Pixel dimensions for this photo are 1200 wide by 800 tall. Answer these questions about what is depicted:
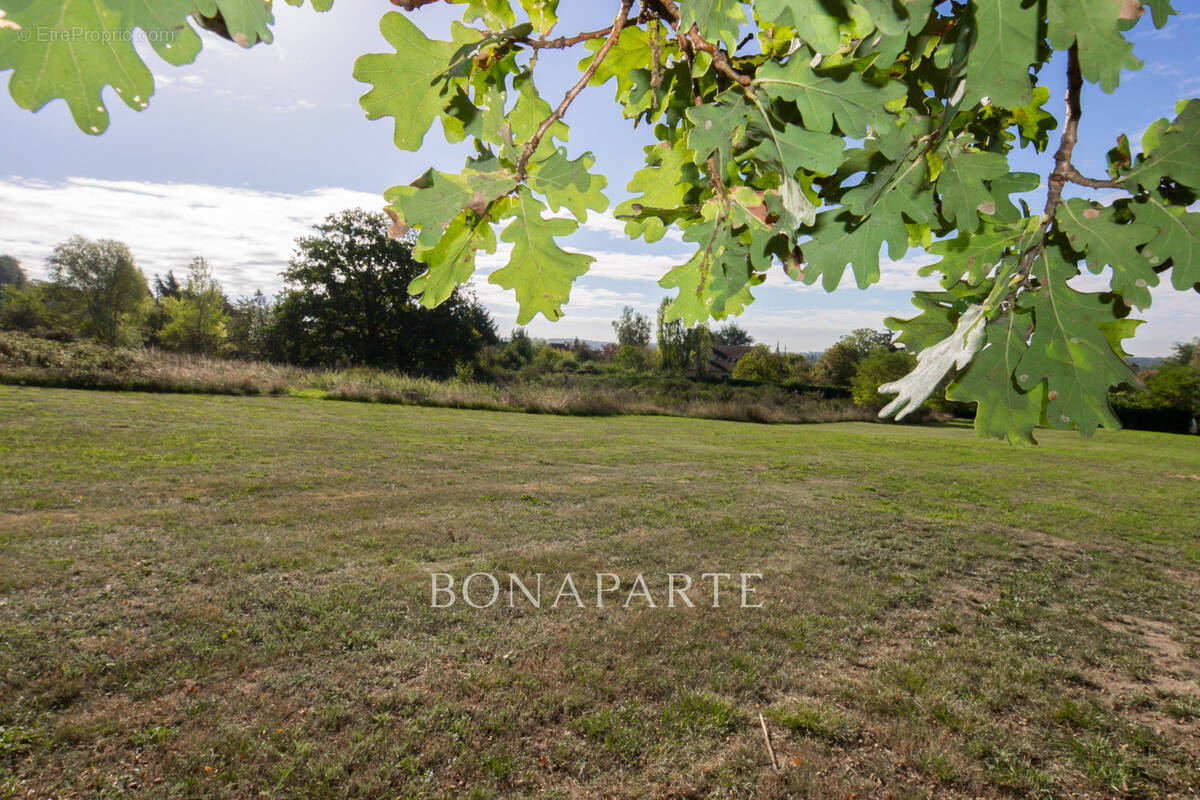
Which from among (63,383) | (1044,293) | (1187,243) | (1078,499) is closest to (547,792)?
(1044,293)

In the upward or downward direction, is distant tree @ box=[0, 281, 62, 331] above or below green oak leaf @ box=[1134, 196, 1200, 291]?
above

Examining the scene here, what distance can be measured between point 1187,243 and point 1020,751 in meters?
3.57

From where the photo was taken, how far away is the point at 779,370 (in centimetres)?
3969

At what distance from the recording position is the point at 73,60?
2.25 ft

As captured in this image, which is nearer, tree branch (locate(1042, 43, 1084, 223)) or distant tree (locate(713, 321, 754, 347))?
tree branch (locate(1042, 43, 1084, 223))

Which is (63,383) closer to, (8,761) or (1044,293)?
(8,761)

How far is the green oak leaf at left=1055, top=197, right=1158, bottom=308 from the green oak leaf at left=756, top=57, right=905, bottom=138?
0.51 meters

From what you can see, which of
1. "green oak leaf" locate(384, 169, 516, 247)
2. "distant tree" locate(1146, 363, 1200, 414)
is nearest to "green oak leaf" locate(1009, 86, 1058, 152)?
"green oak leaf" locate(384, 169, 516, 247)

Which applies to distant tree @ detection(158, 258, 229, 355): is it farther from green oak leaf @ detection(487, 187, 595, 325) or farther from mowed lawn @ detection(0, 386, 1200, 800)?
green oak leaf @ detection(487, 187, 595, 325)

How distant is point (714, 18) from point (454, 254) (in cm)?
74

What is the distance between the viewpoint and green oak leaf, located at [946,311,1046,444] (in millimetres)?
1264

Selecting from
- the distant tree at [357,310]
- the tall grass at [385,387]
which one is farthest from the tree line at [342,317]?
the tall grass at [385,387]

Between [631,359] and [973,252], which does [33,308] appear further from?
[973,252]

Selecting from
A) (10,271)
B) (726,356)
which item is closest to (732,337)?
(726,356)
